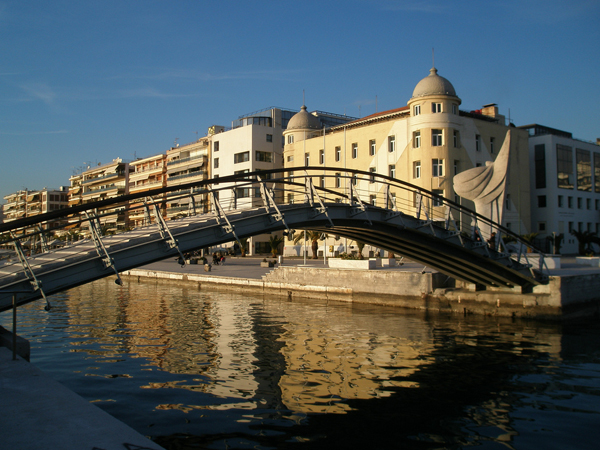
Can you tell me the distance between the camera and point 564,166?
5688 centimetres

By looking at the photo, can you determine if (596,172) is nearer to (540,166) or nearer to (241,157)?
(540,166)

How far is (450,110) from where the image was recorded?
4575 cm

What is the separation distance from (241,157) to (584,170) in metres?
41.9

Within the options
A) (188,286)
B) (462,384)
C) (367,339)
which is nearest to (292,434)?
(462,384)

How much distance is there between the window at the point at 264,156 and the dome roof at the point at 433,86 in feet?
80.4

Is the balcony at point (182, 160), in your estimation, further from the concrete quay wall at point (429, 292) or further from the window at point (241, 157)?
the concrete quay wall at point (429, 292)

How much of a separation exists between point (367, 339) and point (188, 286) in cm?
2253

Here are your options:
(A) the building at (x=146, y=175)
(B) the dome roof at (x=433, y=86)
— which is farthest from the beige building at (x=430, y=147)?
(A) the building at (x=146, y=175)

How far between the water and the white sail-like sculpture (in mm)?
7191

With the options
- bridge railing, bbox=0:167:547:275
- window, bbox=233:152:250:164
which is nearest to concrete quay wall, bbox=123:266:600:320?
bridge railing, bbox=0:167:547:275

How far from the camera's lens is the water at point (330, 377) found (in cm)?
920

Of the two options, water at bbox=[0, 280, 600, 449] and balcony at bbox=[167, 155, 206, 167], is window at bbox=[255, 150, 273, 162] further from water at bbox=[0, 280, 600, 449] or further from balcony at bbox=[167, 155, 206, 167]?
water at bbox=[0, 280, 600, 449]

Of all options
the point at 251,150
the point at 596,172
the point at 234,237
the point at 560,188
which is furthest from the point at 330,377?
the point at 596,172

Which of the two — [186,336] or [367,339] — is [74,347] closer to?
[186,336]
